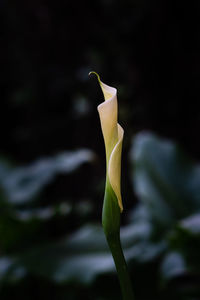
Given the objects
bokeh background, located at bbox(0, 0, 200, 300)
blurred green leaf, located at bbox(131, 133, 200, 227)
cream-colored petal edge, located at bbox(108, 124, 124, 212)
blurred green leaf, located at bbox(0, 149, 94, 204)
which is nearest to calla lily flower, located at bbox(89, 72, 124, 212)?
cream-colored petal edge, located at bbox(108, 124, 124, 212)

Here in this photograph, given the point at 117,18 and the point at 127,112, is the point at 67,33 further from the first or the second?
the point at 127,112

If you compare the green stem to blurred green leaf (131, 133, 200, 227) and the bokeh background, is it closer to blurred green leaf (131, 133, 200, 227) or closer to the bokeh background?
the bokeh background

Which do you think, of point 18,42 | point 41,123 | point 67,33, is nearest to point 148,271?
point 67,33

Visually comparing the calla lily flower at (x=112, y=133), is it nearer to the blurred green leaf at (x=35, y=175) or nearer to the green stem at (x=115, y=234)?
the green stem at (x=115, y=234)

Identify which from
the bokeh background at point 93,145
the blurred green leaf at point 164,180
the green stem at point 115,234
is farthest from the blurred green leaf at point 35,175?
the green stem at point 115,234

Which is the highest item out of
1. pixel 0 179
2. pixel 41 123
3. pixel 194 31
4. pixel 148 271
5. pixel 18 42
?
pixel 18 42

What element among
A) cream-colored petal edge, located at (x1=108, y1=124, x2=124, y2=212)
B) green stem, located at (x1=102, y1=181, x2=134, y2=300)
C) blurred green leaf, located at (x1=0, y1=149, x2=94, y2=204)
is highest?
blurred green leaf, located at (x1=0, y1=149, x2=94, y2=204)
